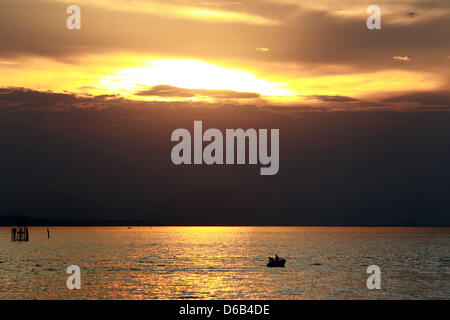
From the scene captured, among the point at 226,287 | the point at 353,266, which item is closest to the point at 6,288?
the point at 226,287

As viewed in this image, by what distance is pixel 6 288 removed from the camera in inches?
3002

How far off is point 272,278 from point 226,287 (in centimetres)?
1426

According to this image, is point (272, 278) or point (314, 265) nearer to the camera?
point (272, 278)
